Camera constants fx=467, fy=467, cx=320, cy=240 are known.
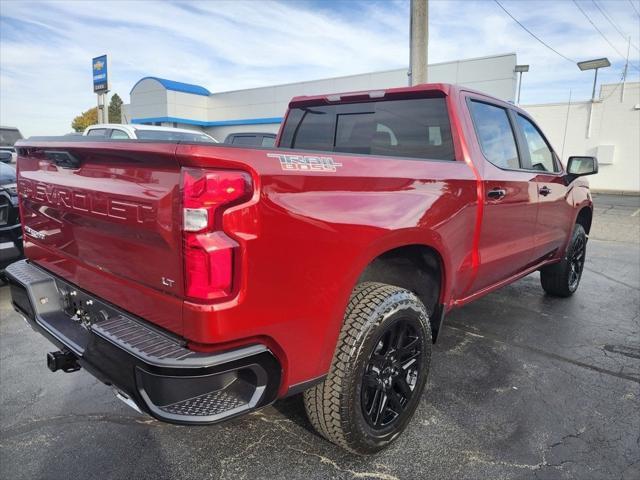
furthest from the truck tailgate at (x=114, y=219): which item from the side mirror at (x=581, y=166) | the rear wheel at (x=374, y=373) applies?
the side mirror at (x=581, y=166)

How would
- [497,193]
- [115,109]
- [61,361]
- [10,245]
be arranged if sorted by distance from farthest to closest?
[115,109] < [10,245] < [497,193] < [61,361]

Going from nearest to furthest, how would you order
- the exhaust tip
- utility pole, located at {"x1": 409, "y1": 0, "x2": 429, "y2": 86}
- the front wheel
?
the exhaust tip, the front wheel, utility pole, located at {"x1": 409, "y1": 0, "x2": 429, "y2": 86}

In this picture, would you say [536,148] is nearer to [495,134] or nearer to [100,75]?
[495,134]

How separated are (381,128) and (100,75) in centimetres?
1927

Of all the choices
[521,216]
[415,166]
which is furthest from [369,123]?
[521,216]

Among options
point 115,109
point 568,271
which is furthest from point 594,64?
point 115,109

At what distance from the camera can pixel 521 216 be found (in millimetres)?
3514

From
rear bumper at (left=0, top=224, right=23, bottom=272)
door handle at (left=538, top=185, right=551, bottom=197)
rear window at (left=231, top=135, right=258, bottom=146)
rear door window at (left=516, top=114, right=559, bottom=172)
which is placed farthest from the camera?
rear window at (left=231, top=135, right=258, bottom=146)

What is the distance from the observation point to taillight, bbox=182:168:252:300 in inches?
62.3

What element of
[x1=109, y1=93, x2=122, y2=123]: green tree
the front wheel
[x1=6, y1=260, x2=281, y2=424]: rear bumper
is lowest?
the front wheel

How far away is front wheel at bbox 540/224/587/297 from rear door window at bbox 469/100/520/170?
69.0 inches

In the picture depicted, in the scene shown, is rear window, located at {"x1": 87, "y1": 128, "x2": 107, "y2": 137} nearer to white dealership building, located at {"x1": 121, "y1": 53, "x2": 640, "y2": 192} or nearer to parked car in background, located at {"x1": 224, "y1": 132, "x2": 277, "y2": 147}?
parked car in background, located at {"x1": 224, "y1": 132, "x2": 277, "y2": 147}

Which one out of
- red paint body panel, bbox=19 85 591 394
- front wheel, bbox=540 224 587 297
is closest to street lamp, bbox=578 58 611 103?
front wheel, bbox=540 224 587 297

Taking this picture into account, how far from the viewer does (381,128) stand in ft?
11.0
